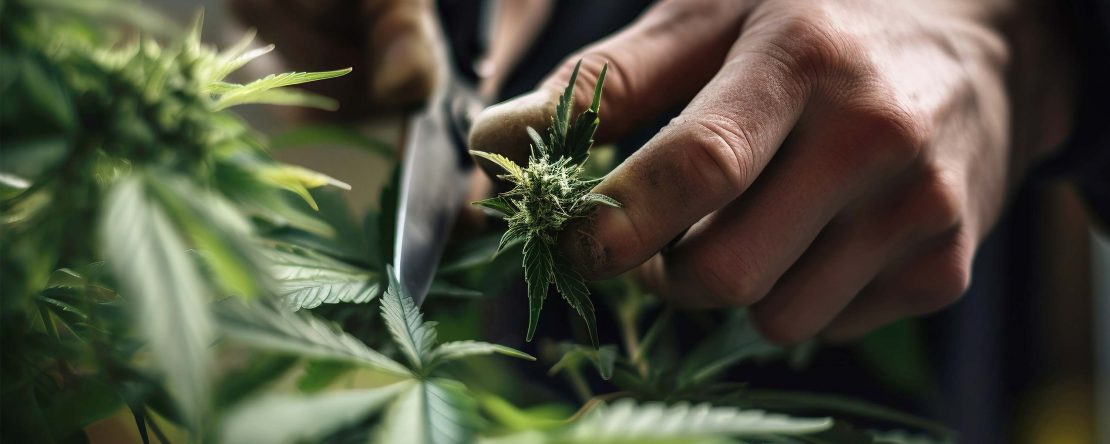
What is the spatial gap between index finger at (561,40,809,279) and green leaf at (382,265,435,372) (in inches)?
3.6

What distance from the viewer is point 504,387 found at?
612mm

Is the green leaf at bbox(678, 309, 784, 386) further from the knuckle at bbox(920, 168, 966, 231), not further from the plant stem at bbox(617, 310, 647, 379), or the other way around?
the knuckle at bbox(920, 168, 966, 231)

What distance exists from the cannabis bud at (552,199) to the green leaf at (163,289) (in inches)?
6.5

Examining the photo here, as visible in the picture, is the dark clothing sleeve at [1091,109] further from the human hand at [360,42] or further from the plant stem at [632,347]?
the human hand at [360,42]

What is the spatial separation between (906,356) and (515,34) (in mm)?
664

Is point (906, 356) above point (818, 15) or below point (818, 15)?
below

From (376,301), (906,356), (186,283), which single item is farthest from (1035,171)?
(186,283)

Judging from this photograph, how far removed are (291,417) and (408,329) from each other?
108 millimetres

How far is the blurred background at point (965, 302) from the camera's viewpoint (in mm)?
872

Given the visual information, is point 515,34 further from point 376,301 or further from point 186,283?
point 186,283

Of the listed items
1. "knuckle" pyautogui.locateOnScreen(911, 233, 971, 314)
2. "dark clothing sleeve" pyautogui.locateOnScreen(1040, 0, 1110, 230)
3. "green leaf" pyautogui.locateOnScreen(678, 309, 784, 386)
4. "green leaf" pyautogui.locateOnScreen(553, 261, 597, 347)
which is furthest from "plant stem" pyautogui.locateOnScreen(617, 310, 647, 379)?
"dark clothing sleeve" pyautogui.locateOnScreen(1040, 0, 1110, 230)

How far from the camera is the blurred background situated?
872 mm

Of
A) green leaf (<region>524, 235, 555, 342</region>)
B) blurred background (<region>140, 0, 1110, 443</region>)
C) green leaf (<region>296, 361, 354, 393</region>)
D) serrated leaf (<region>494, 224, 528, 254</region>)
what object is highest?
serrated leaf (<region>494, 224, 528, 254</region>)

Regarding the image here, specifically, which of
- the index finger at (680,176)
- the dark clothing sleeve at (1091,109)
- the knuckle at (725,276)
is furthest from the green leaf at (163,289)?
the dark clothing sleeve at (1091,109)
